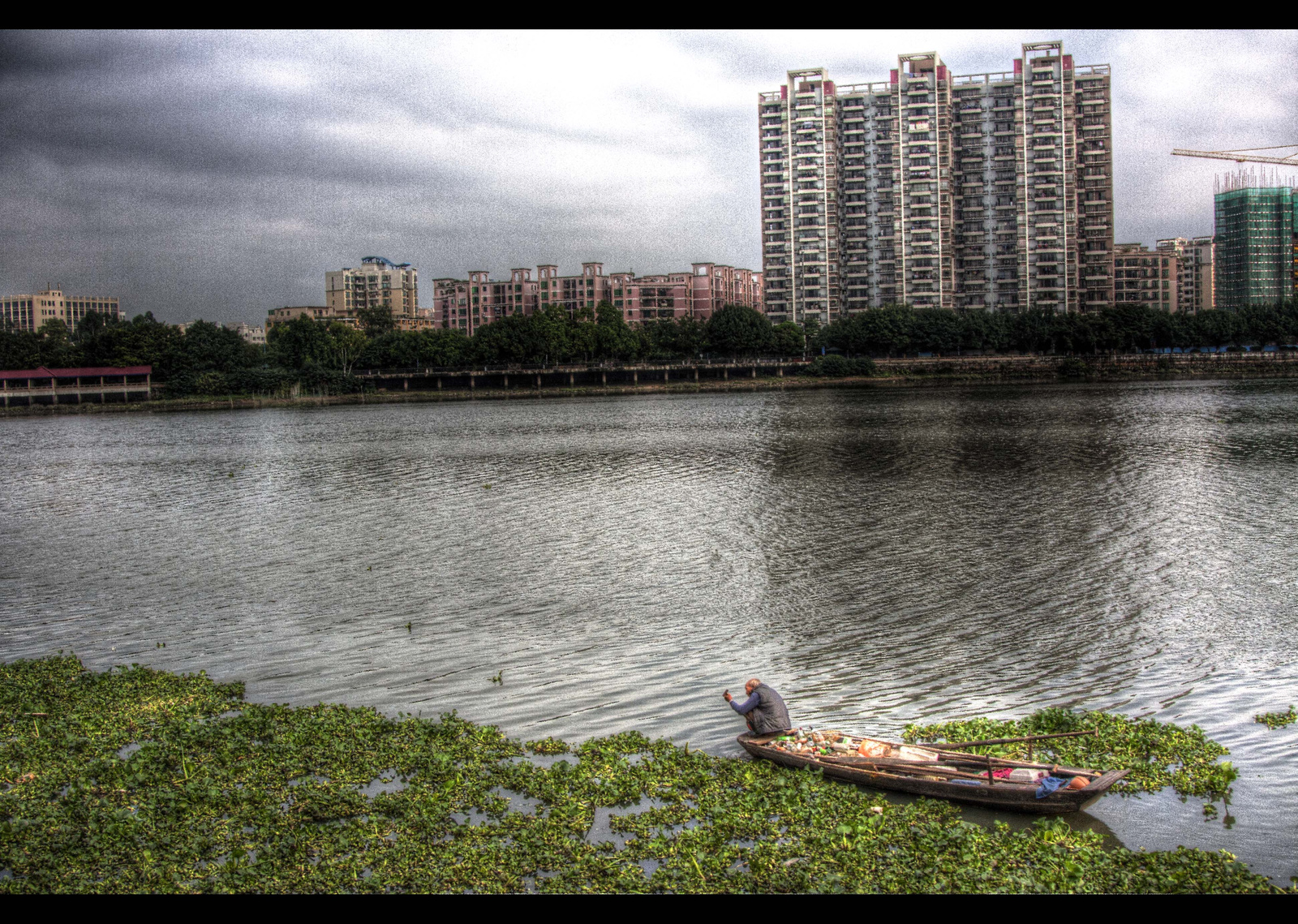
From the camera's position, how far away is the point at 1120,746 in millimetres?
11258

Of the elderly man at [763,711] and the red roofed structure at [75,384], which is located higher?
the red roofed structure at [75,384]

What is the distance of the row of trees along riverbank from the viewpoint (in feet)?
407

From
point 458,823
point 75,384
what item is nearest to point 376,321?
point 75,384

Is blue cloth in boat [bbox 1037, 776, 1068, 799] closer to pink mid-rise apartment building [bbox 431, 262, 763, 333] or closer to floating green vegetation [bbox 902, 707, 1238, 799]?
floating green vegetation [bbox 902, 707, 1238, 799]

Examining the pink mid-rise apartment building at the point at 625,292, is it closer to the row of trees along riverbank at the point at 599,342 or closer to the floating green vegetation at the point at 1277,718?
the row of trees along riverbank at the point at 599,342

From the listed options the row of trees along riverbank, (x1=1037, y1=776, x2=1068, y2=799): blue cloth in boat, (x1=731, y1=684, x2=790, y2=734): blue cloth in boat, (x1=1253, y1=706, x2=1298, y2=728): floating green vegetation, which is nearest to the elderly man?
(x1=731, y1=684, x2=790, y2=734): blue cloth in boat

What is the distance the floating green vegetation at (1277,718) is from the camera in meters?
12.0

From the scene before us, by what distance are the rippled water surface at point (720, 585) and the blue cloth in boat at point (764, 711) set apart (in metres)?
0.71

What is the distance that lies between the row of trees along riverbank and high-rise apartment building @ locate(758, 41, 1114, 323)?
748 inches

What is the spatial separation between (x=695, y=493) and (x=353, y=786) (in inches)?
981

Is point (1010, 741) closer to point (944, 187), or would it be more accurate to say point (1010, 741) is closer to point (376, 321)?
point (944, 187)

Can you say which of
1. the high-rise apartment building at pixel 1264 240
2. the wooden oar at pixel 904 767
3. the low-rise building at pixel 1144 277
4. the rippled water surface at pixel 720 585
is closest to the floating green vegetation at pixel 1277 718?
the rippled water surface at pixel 720 585

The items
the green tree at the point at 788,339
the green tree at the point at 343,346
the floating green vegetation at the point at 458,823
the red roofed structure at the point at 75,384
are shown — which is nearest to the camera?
the floating green vegetation at the point at 458,823
